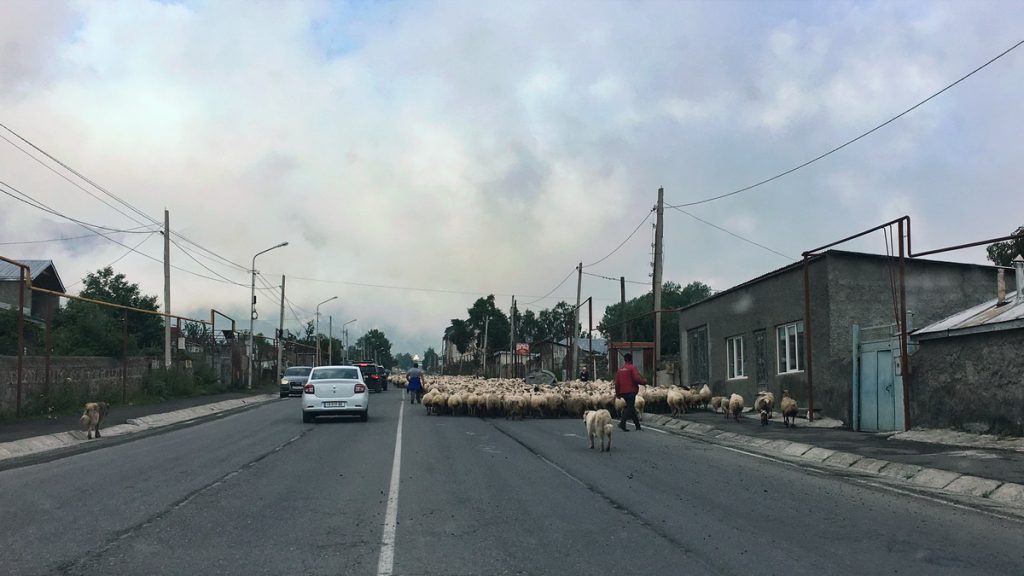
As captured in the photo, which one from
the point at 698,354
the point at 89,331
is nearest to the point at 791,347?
the point at 698,354

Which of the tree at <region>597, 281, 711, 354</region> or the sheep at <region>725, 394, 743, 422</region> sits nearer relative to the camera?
the sheep at <region>725, 394, 743, 422</region>

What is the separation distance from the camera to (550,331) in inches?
5231

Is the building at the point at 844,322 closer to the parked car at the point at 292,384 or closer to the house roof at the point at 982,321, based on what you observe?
the house roof at the point at 982,321

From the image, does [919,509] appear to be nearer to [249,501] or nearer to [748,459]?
[748,459]

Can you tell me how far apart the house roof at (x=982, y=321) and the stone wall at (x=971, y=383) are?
5.3 inches

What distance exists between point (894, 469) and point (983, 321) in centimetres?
484

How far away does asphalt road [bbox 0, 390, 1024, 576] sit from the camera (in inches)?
265

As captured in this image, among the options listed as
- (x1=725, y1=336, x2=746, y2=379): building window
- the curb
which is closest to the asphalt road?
the curb

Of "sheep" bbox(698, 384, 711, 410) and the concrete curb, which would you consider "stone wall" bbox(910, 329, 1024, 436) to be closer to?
"sheep" bbox(698, 384, 711, 410)

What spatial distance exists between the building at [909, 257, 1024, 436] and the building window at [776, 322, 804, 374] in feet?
20.5

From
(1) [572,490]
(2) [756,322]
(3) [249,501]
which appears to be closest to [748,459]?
(1) [572,490]

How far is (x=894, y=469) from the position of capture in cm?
1266

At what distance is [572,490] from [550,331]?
122 m

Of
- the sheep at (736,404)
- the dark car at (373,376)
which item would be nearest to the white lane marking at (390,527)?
the sheep at (736,404)
